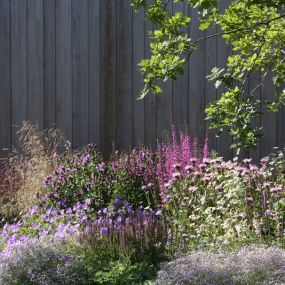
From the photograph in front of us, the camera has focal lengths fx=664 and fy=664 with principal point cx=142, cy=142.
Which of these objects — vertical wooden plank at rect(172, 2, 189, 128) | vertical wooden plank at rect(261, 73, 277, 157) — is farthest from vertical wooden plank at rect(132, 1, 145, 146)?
vertical wooden plank at rect(261, 73, 277, 157)

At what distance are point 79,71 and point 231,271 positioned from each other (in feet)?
14.9

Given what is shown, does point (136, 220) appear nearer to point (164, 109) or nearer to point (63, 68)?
point (164, 109)

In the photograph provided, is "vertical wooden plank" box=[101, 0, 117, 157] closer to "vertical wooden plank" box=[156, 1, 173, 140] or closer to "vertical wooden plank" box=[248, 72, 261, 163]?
"vertical wooden plank" box=[156, 1, 173, 140]

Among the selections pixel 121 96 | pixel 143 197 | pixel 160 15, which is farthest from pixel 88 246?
pixel 121 96

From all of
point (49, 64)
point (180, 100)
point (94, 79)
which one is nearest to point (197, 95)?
point (180, 100)

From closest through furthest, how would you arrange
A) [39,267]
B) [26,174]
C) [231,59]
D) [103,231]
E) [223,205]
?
[39,267] < [103,231] < [231,59] < [223,205] < [26,174]

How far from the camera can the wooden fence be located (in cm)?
754

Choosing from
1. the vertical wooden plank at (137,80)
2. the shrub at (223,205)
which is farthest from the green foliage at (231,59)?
the vertical wooden plank at (137,80)

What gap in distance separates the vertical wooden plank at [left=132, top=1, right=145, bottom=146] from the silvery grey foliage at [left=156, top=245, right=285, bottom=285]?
397 centimetres

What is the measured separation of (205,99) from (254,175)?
2514mm

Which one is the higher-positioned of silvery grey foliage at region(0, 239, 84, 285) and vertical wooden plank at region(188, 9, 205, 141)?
vertical wooden plank at region(188, 9, 205, 141)

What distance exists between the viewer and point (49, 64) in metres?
7.59

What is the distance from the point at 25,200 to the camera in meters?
6.32

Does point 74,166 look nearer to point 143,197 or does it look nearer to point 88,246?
point 143,197
